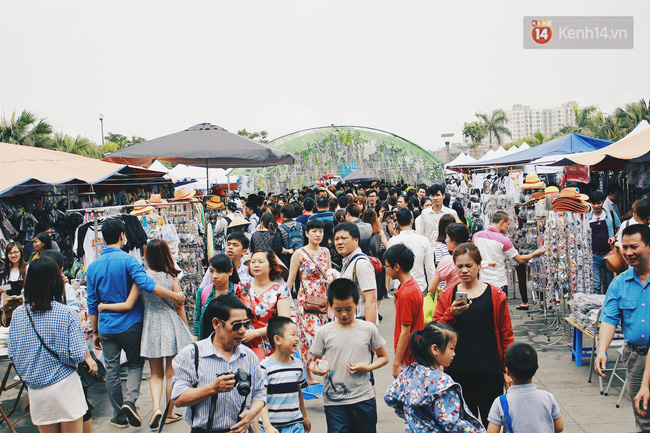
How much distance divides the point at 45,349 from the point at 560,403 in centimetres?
462

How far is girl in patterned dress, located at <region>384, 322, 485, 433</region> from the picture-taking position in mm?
3035

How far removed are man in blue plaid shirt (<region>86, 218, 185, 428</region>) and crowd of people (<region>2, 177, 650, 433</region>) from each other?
12mm

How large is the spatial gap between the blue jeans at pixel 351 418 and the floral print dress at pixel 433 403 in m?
0.59

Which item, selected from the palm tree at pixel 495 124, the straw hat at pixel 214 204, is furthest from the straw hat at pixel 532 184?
the palm tree at pixel 495 124

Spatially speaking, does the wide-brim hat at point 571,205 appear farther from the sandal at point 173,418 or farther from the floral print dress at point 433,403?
the sandal at point 173,418

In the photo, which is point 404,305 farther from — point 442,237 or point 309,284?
point 442,237

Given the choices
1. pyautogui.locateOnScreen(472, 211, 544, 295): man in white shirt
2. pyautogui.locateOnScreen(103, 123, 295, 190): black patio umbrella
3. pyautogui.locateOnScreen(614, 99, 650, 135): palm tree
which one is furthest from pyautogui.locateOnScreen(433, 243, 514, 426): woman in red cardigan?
pyautogui.locateOnScreen(614, 99, 650, 135): palm tree

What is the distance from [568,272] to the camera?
7.38 meters

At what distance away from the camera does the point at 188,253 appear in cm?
855

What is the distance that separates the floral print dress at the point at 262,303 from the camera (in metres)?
4.55

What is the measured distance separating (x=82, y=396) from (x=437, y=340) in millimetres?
2615

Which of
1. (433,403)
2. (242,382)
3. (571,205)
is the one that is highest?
(571,205)

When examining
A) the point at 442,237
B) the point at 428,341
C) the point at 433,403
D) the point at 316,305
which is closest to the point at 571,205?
the point at 442,237

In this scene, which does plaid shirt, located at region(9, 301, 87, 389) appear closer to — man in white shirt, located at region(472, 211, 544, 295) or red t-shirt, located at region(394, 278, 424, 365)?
red t-shirt, located at region(394, 278, 424, 365)
